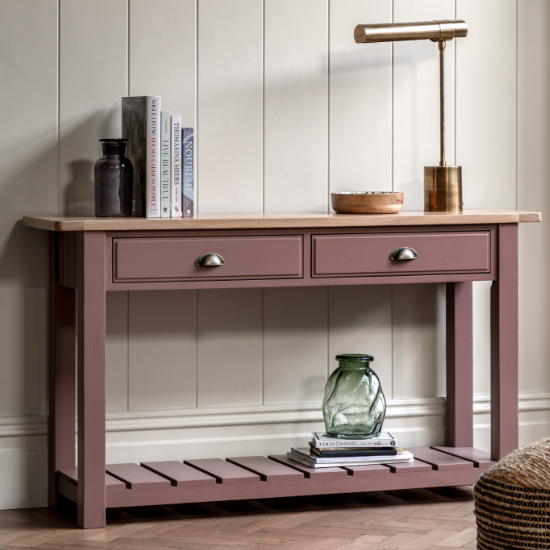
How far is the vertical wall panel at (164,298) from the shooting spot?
2.62m

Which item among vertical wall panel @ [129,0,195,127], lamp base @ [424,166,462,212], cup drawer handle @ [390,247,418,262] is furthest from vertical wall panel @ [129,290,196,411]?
lamp base @ [424,166,462,212]

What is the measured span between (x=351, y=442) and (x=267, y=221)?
25.4 inches

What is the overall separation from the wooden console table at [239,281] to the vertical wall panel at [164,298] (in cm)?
20

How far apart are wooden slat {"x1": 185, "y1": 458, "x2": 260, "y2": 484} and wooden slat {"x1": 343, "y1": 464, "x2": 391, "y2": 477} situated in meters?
0.25

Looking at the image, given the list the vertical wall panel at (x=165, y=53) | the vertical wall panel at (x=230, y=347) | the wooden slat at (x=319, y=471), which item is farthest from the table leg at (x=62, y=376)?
the wooden slat at (x=319, y=471)

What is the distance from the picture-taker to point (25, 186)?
8.34 ft

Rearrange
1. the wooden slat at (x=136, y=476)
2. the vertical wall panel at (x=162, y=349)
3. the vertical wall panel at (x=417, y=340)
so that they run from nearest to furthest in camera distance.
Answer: the wooden slat at (x=136, y=476) → the vertical wall panel at (x=162, y=349) → the vertical wall panel at (x=417, y=340)

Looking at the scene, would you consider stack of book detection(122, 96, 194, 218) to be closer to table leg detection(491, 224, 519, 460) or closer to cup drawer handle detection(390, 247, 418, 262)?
cup drawer handle detection(390, 247, 418, 262)

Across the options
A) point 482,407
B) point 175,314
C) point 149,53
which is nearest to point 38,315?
point 175,314

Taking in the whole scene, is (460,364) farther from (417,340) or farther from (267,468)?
(267,468)

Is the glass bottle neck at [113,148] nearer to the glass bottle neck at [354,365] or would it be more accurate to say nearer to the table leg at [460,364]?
the glass bottle neck at [354,365]

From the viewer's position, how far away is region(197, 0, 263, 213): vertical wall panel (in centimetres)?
268

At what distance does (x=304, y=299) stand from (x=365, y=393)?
367 millimetres

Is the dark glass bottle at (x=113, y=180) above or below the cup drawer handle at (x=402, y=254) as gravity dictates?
above
